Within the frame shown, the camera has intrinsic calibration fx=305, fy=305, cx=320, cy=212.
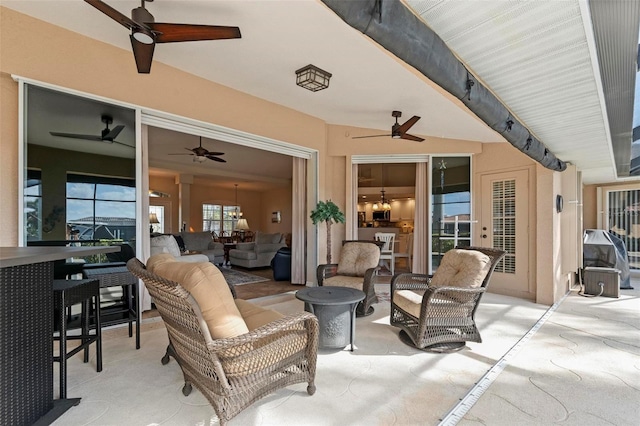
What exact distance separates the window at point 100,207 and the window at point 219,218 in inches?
332

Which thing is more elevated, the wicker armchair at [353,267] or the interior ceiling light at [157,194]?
the interior ceiling light at [157,194]

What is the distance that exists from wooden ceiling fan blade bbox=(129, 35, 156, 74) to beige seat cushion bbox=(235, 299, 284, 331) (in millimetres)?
2225

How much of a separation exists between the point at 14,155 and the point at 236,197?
9.92 meters

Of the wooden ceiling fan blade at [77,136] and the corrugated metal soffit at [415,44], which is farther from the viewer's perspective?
the wooden ceiling fan blade at [77,136]

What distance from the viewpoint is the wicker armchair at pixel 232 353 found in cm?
163

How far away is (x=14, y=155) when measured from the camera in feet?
9.06

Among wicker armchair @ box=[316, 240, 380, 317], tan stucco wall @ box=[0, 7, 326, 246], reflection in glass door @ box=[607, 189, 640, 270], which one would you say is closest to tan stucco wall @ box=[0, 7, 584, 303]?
tan stucco wall @ box=[0, 7, 326, 246]

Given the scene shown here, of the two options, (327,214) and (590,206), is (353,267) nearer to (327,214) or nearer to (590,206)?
(327,214)

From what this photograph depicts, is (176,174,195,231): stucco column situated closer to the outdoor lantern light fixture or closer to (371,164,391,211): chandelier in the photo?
(371,164,391,211): chandelier

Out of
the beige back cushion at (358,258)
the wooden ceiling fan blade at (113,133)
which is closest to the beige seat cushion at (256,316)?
the beige back cushion at (358,258)

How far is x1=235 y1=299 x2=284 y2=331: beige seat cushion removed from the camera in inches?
87.8

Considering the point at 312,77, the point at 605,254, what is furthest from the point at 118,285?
the point at 605,254

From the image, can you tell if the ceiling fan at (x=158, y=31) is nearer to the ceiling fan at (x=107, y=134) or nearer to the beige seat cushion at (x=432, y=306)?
the ceiling fan at (x=107, y=134)

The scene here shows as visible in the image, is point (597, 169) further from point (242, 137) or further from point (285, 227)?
point (285, 227)
